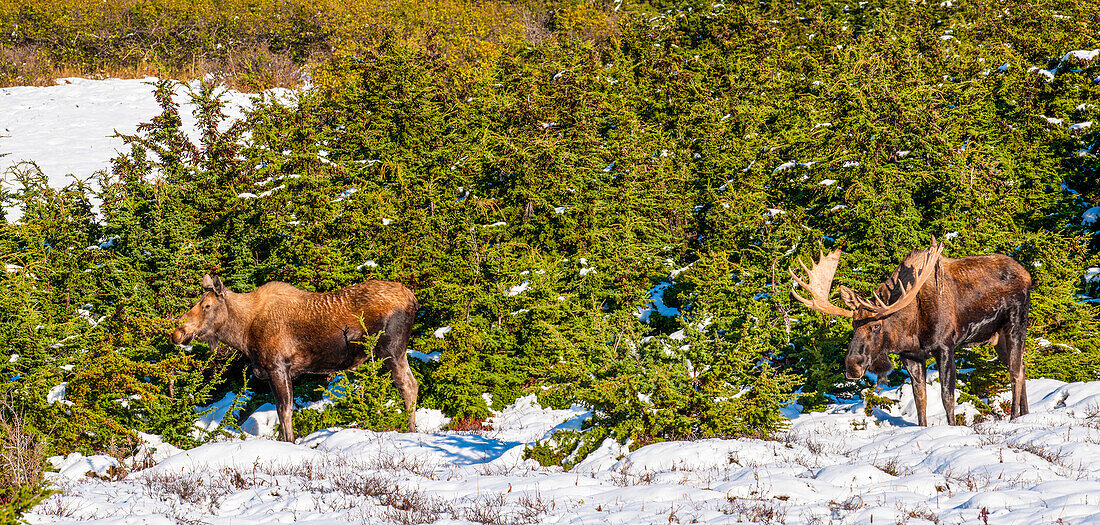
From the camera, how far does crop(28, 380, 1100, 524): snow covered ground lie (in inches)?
227

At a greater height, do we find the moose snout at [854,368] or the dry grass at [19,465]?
the dry grass at [19,465]

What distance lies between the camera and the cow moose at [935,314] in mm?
9477

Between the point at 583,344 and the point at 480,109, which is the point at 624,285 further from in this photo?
the point at 480,109

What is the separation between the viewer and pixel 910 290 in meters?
9.42

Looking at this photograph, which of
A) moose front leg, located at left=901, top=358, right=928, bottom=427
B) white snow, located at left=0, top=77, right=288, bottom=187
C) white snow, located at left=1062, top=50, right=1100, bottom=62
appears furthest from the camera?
white snow, located at left=0, top=77, right=288, bottom=187

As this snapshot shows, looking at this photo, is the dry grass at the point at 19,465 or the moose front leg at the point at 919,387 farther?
the moose front leg at the point at 919,387

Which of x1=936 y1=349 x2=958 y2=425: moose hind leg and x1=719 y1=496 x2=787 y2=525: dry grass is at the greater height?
x1=719 y1=496 x2=787 y2=525: dry grass

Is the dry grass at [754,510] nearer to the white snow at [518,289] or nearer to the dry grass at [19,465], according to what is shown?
the dry grass at [19,465]

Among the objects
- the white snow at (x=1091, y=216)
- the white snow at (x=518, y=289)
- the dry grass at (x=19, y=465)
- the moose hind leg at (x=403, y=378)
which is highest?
the dry grass at (x=19, y=465)

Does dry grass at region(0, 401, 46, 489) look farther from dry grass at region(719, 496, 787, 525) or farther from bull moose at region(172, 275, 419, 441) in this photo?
dry grass at region(719, 496, 787, 525)

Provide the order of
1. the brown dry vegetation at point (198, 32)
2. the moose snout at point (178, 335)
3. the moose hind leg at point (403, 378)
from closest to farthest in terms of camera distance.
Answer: the moose snout at point (178, 335) < the moose hind leg at point (403, 378) < the brown dry vegetation at point (198, 32)

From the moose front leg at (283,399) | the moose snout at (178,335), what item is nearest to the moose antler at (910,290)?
the moose front leg at (283,399)

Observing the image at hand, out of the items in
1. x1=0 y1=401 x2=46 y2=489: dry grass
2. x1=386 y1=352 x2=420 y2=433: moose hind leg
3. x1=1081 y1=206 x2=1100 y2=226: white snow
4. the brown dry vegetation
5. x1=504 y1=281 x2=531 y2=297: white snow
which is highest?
the brown dry vegetation

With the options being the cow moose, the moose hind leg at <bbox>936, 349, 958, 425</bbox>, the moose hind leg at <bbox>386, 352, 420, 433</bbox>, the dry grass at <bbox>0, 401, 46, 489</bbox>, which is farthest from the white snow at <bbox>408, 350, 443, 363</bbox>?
the moose hind leg at <bbox>936, 349, 958, 425</bbox>
